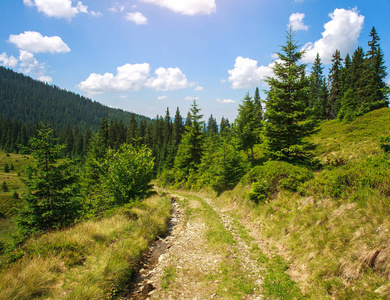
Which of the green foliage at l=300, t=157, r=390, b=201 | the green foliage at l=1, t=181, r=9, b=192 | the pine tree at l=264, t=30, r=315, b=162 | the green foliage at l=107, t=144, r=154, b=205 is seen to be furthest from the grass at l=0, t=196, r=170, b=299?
the green foliage at l=1, t=181, r=9, b=192

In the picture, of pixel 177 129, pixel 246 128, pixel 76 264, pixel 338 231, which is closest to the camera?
pixel 338 231

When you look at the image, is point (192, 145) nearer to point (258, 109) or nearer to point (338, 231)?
point (338, 231)

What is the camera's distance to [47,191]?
39.1 feet

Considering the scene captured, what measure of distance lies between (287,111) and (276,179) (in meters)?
6.23

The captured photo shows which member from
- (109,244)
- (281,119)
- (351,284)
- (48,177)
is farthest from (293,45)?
(48,177)

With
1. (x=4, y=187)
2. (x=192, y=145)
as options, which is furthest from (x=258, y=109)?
(x=4, y=187)

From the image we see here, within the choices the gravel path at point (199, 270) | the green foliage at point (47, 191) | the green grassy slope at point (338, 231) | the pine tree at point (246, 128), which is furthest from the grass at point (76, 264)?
the pine tree at point (246, 128)

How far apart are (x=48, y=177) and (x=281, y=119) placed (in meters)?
17.1

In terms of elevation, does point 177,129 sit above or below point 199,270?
above

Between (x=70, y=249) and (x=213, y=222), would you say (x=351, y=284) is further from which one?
(x=70, y=249)

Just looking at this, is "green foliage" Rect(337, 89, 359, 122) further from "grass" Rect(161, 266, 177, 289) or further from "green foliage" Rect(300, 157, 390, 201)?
"grass" Rect(161, 266, 177, 289)

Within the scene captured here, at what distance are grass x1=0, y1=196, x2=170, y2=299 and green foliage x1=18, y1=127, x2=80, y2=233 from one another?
4.90 meters

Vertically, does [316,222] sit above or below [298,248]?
above

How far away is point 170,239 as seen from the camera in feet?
32.7
